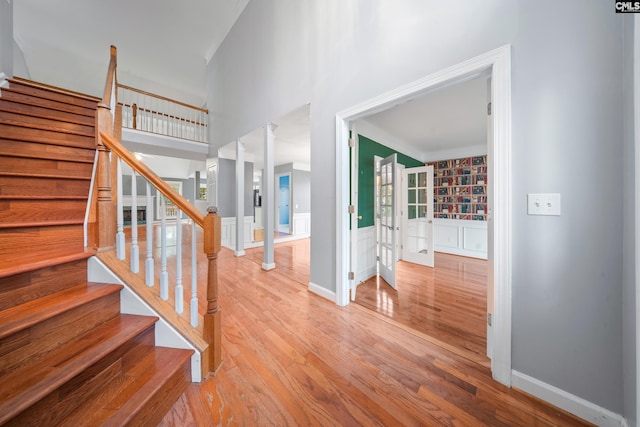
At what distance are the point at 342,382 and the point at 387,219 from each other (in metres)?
2.25

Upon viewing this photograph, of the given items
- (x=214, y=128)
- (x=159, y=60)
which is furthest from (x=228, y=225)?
(x=159, y=60)

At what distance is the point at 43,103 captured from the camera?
269cm

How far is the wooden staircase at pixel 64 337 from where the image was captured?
0.85m

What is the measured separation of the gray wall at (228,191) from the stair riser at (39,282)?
3.82 m

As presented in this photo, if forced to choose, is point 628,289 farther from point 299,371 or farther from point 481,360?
point 299,371

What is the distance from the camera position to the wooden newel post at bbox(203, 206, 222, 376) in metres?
1.22

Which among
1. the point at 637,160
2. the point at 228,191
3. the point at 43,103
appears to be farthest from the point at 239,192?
the point at 637,160

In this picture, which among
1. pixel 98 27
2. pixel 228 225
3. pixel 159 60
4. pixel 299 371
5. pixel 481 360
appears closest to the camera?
pixel 299 371

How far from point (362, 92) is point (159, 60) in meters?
6.62

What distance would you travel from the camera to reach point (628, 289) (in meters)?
0.97

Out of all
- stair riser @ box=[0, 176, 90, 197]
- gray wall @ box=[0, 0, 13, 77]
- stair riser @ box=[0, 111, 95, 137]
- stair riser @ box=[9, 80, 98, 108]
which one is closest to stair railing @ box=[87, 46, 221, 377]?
stair riser @ box=[0, 176, 90, 197]

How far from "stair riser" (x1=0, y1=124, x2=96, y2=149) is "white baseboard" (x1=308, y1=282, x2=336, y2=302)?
288 centimetres

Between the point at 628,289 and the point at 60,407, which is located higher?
the point at 628,289

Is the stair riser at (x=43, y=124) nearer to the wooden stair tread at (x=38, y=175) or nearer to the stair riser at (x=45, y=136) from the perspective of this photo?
the stair riser at (x=45, y=136)
